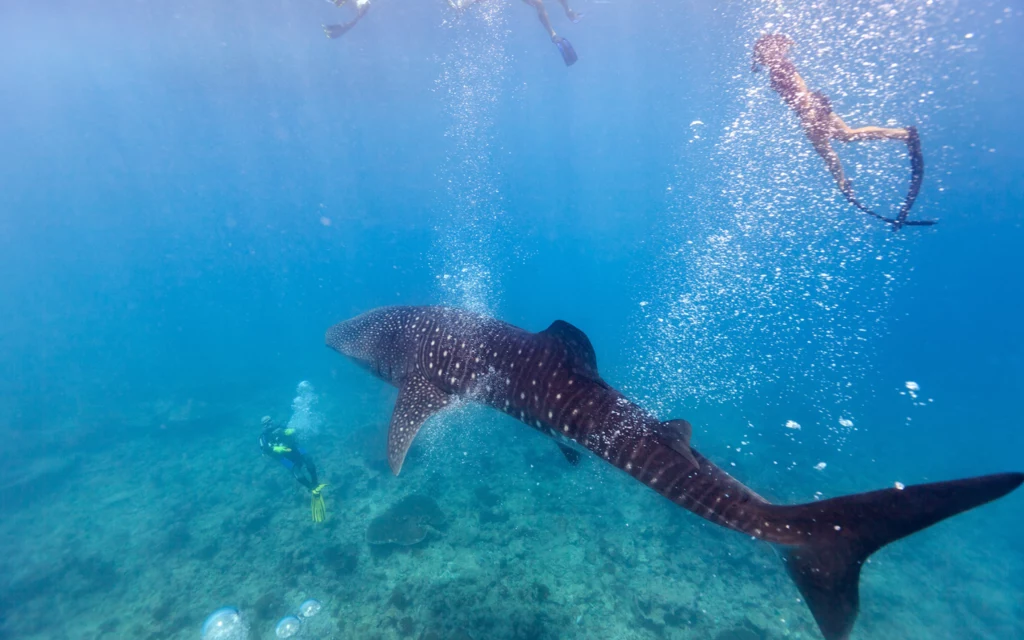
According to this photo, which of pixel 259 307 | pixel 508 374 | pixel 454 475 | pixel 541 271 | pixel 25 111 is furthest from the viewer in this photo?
pixel 541 271

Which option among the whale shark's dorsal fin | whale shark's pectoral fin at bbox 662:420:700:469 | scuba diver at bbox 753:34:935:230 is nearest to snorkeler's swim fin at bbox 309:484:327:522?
the whale shark's dorsal fin

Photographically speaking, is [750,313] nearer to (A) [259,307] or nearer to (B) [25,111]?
(A) [259,307]

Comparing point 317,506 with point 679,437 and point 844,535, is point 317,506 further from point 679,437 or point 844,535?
point 844,535

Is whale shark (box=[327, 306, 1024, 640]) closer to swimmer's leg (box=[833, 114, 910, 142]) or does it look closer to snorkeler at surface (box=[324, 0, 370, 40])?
swimmer's leg (box=[833, 114, 910, 142])

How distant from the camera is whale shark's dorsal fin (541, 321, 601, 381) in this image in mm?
5367

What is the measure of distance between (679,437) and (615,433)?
27.0 inches

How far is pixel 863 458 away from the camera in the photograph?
2027cm

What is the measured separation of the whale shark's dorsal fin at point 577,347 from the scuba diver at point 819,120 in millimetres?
6206

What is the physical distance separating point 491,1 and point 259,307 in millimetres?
65101

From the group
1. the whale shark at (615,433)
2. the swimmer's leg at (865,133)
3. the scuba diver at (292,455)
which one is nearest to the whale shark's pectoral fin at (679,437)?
the whale shark at (615,433)

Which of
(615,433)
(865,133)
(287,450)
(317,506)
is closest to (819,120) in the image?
(865,133)

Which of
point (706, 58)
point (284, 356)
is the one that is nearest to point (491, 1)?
point (284, 356)

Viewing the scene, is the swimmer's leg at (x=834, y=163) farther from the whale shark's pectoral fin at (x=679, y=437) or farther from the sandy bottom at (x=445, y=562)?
the sandy bottom at (x=445, y=562)

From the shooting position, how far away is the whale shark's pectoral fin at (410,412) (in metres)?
6.63
